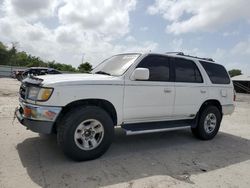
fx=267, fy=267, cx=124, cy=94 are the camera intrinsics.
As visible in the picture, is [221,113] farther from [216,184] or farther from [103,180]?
[103,180]

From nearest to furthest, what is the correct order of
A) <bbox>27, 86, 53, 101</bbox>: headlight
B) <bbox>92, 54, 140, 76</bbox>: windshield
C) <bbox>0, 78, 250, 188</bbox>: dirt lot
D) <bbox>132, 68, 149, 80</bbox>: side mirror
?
<bbox>0, 78, 250, 188</bbox>: dirt lot
<bbox>27, 86, 53, 101</bbox>: headlight
<bbox>132, 68, 149, 80</bbox>: side mirror
<bbox>92, 54, 140, 76</bbox>: windshield

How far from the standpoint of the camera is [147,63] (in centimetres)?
554

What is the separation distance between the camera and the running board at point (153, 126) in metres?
5.17

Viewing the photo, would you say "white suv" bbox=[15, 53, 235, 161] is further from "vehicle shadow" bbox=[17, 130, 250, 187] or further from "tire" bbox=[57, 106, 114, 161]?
"vehicle shadow" bbox=[17, 130, 250, 187]

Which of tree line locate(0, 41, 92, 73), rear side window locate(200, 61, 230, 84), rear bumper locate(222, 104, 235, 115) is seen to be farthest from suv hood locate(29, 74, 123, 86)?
tree line locate(0, 41, 92, 73)

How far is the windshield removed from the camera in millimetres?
5351

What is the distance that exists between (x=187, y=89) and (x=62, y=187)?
3.69 m

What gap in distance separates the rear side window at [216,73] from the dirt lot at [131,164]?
162 centimetres

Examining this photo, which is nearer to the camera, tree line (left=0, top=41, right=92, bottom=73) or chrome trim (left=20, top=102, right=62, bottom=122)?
chrome trim (left=20, top=102, right=62, bottom=122)

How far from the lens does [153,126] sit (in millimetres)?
5582

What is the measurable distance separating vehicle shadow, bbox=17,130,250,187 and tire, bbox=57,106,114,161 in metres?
0.18

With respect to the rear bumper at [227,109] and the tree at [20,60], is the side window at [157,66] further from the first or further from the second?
the tree at [20,60]

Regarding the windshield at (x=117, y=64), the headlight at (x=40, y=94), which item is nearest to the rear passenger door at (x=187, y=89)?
the windshield at (x=117, y=64)

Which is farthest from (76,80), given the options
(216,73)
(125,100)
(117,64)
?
(216,73)
